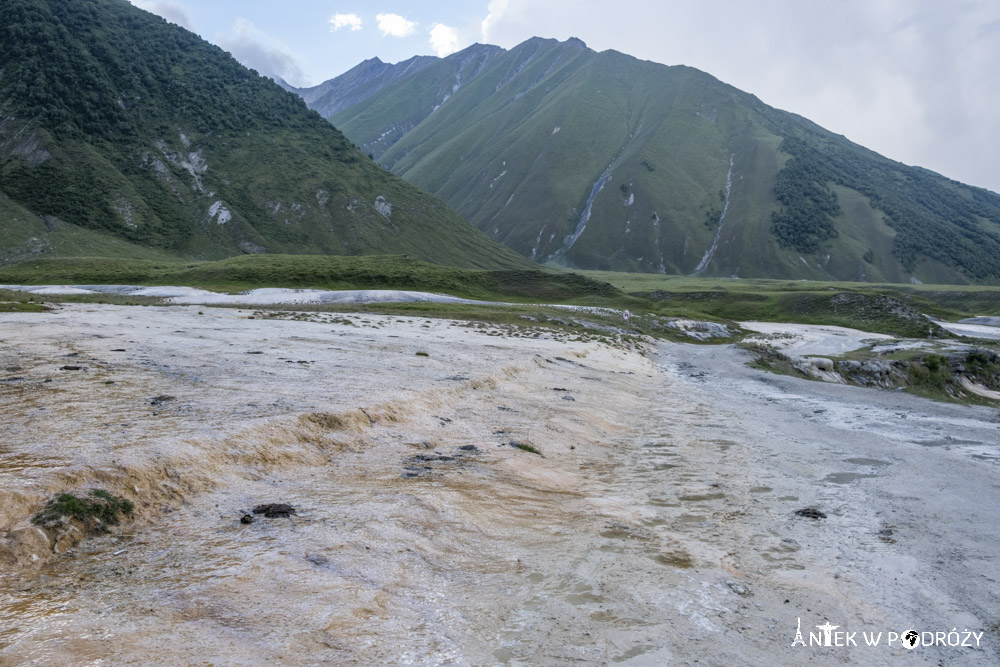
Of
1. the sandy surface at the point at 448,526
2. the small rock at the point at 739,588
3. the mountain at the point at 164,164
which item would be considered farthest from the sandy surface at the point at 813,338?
the mountain at the point at 164,164

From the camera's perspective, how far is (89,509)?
28.1 ft

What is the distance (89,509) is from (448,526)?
5.55 m

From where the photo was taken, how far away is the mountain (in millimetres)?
132375

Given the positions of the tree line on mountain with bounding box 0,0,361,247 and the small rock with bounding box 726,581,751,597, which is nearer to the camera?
the small rock with bounding box 726,581,751,597

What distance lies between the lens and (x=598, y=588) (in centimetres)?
857

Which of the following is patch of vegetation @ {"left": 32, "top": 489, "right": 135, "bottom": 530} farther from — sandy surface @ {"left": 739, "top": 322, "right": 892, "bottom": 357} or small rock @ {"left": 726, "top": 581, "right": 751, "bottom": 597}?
sandy surface @ {"left": 739, "top": 322, "right": 892, "bottom": 357}

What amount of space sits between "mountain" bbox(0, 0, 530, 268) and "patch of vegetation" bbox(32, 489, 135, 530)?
129468 millimetres

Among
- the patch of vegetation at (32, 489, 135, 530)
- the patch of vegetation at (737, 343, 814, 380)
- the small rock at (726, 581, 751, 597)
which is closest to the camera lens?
the patch of vegetation at (32, 489, 135, 530)

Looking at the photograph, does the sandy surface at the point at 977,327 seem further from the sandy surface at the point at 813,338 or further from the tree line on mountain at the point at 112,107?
the tree line on mountain at the point at 112,107

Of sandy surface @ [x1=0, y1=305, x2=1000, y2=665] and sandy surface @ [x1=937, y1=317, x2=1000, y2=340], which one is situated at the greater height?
sandy surface @ [x1=937, y1=317, x2=1000, y2=340]

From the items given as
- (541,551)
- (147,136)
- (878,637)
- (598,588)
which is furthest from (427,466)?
(147,136)

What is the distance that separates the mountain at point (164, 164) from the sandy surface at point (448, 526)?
125m

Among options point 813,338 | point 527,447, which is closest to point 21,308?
point 527,447

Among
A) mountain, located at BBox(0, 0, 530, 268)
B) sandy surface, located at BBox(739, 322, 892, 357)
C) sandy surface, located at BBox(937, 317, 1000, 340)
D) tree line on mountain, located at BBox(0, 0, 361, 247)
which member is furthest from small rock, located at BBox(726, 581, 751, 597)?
tree line on mountain, located at BBox(0, 0, 361, 247)
